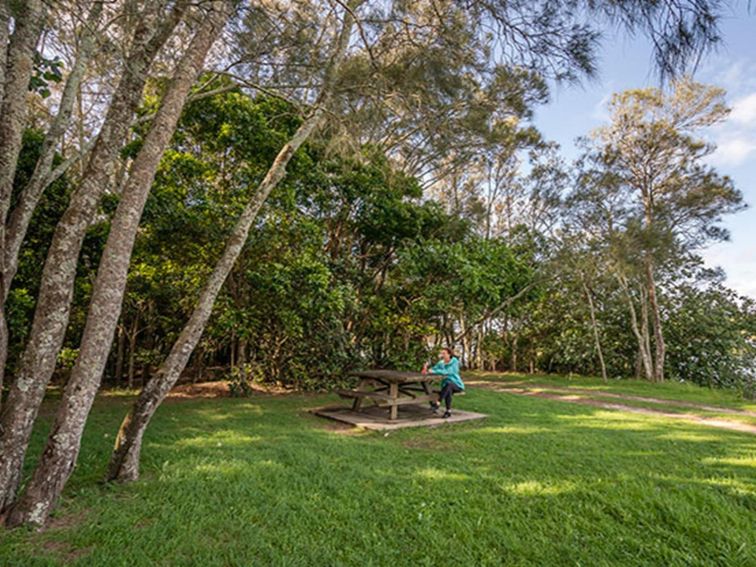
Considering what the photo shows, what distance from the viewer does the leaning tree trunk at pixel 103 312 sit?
9.14ft

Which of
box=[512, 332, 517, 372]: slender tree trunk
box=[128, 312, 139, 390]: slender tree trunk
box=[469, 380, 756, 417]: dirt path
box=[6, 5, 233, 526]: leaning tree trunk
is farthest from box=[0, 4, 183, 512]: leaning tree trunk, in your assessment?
box=[512, 332, 517, 372]: slender tree trunk

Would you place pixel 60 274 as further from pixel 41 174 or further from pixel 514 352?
pixel 514 352

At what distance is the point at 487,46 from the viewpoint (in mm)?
4027

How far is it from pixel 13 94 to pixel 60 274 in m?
1.70

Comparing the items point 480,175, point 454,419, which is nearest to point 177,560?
point 454,419

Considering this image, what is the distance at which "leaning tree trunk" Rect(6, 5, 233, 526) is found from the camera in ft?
9.14

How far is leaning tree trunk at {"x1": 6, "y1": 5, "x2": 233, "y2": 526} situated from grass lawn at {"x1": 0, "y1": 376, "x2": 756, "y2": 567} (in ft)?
0.85

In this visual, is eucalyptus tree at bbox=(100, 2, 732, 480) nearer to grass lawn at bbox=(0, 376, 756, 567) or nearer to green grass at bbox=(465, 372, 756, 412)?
grass lawn at bbox=(0, 376, 756, 567)

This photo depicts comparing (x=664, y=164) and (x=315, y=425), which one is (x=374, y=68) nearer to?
(x=315, y=425)

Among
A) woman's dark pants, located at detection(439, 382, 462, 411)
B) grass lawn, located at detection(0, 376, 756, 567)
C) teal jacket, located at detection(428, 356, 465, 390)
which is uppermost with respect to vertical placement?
teal jacket, located at detection(428, 356, 465, 390)

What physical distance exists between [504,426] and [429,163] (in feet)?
30.0

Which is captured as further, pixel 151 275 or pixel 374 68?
pixel 151 275

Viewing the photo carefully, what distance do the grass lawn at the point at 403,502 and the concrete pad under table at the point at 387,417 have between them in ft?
1.87

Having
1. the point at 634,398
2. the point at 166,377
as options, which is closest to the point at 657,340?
the point at 634,398
